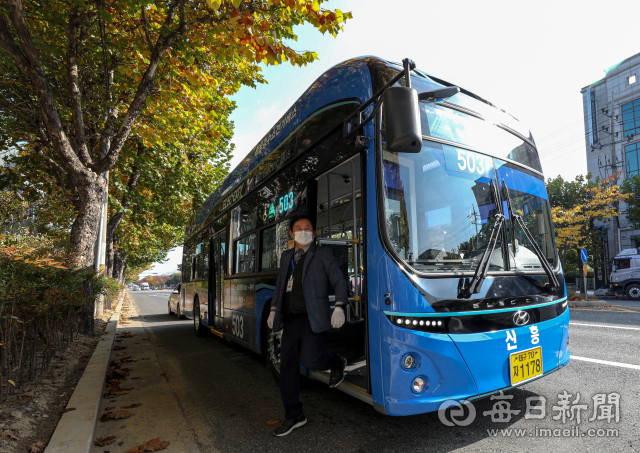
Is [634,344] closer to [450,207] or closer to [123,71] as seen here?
[450,207]

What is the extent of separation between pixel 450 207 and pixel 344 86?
5.38 feet

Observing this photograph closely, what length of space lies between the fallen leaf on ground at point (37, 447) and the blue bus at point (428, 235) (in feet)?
7.48

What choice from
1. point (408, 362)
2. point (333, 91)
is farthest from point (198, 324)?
point (408, 362)

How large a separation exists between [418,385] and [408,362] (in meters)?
0.19

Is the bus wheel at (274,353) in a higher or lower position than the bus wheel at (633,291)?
higher

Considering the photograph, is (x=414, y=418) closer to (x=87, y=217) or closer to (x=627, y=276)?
(x=87, y=217)

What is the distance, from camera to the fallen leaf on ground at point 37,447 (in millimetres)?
2992

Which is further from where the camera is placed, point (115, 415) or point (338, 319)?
point (115, 415)

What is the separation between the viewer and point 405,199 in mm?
3148

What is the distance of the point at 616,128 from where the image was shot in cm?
3222

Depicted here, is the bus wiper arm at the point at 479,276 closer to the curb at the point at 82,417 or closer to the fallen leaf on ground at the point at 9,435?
the curb at the point at 82,417

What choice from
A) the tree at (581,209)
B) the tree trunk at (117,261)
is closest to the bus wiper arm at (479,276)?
the tree at (581,209)

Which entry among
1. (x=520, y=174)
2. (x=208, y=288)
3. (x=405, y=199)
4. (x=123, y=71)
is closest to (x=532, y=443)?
(x=405, y=199)

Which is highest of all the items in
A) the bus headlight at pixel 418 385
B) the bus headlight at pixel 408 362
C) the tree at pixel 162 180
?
the tree at pixel 162 180
